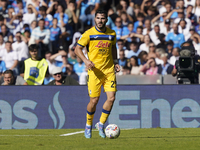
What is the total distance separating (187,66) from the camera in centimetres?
1034

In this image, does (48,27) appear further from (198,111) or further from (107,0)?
(198,111)

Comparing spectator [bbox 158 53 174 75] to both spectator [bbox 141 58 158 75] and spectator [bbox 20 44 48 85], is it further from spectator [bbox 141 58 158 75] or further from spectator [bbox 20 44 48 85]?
spectator [bbox 20 44 48 85]

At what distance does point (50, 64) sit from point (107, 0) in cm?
472

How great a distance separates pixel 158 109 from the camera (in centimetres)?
1036

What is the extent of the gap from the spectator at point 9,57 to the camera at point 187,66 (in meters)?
6.11

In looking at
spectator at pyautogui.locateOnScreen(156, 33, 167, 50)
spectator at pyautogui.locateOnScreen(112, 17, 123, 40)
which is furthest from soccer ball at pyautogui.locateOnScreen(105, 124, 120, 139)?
spectator at pyautogui.locateOnScreen(112, 17, 123, 40)

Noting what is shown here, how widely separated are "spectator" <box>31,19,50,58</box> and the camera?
6.33 m

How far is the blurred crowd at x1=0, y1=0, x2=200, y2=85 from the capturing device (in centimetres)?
1374

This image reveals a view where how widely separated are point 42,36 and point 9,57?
5.14 feet

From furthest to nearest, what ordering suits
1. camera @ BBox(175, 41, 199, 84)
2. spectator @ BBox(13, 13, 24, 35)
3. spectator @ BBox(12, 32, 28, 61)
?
spectator @ BBox(13, 13, 24, 35)
spectator @ BBox(12, 32, 28, 61)
camera @ BBox(175, 41, 199, 84)

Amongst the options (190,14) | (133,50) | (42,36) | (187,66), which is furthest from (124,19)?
(187,66)

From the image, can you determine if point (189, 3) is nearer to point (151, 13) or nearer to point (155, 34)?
point (151, 13)

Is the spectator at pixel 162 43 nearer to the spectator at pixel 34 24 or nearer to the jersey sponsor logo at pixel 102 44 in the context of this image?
the spectator at pixel 34 24

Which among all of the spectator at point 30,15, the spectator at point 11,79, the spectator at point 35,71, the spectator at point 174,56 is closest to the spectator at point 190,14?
the spectator at point 174,56
